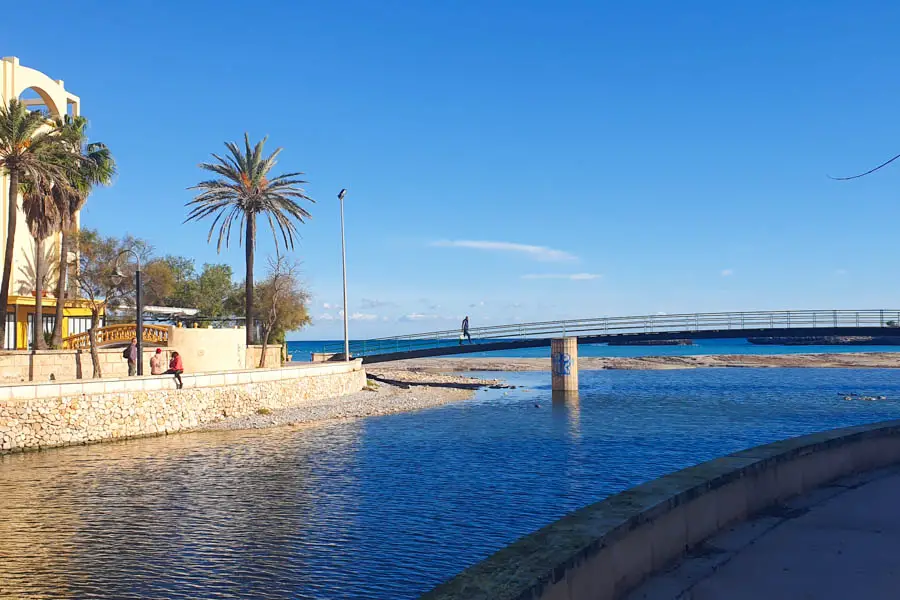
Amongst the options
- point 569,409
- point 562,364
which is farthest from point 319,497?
point 562,364

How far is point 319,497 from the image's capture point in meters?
17.2

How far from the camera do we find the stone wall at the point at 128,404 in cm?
2345

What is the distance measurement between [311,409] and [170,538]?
22497mm

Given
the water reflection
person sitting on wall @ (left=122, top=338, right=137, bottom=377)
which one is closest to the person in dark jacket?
person sitting on wall @ (left=122, top=338, right=137, bottom=377)

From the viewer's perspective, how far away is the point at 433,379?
219ft

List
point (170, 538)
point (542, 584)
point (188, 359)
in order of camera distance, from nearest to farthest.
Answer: point (542, 584) < point (170, 538) < point (188, 359)

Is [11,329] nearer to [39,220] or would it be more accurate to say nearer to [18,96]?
[39,220]

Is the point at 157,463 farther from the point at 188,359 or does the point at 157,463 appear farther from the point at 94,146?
the point at 94,146

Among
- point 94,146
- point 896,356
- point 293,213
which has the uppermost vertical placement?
point 94,146

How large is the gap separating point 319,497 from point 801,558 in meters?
12.9

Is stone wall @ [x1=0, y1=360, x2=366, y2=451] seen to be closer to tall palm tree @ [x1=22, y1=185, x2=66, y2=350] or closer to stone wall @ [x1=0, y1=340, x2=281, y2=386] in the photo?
stone wall @ [x1=0, y1=340, x2=281, y2=386]

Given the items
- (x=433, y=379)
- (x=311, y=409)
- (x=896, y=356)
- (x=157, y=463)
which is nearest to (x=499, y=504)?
(x=157, y=463)

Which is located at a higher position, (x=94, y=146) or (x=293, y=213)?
(x=94, y=146)

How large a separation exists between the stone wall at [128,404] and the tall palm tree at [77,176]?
13.3 metres
